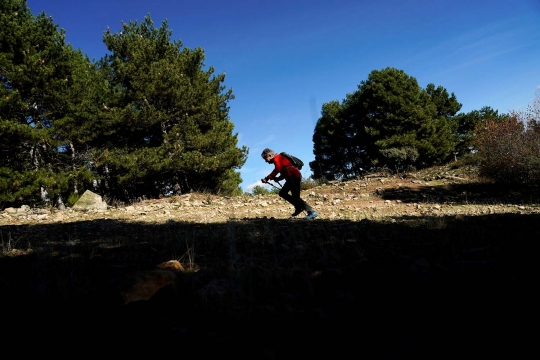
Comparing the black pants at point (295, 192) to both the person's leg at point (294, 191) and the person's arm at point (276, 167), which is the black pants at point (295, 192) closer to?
the person's leg at point (294, 191)

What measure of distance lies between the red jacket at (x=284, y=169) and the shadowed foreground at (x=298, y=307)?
13.7 feet

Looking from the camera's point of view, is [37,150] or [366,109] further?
[366,109]

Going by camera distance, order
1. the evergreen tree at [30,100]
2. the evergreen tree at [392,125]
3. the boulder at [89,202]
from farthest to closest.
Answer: the evergreen tree at [392,125], the evergreen tree at [30,100], the boulder at [89,202]

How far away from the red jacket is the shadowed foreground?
4.16 meters

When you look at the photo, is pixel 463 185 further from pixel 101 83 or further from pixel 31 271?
→ pixel 101 83

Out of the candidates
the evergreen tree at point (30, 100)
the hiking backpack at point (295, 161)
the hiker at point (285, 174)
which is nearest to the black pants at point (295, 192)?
the hiker at point (285, 174)

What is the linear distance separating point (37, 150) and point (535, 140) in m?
22.1

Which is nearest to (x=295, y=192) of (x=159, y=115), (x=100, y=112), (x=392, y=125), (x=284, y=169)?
(x=284, y=169)

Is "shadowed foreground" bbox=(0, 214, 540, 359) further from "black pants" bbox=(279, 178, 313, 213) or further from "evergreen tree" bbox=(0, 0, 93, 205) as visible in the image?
"evergreen tree" bbox=(0, 0, 93, 205)

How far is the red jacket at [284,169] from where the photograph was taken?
7305 mm

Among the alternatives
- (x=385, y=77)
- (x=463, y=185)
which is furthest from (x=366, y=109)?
(x=463, y=185)

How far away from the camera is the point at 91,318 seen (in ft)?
6.51

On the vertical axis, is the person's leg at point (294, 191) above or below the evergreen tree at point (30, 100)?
below

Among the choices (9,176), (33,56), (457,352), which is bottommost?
(457,352)
